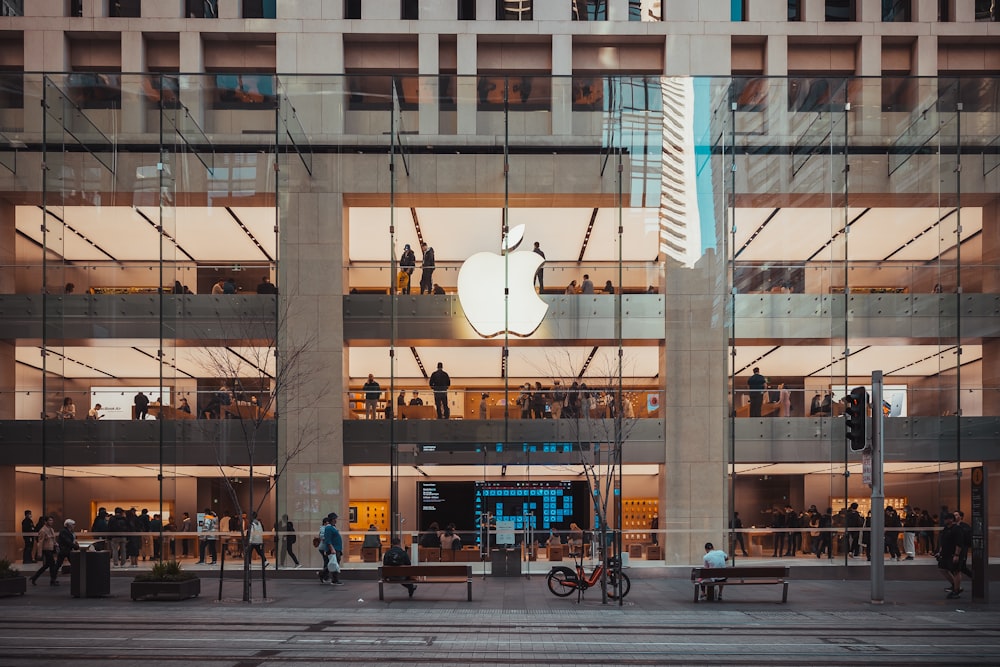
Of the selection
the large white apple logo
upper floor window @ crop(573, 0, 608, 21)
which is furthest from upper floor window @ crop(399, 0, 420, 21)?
the large white apple logo

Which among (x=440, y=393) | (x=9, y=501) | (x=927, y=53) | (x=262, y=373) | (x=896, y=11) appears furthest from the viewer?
(x=896, y=11)

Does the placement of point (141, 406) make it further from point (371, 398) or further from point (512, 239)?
point (512, 239)

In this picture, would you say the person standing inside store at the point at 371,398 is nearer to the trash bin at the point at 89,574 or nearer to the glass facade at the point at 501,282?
the glass facade at the point at 501,282

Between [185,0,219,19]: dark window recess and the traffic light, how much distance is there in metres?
24.1

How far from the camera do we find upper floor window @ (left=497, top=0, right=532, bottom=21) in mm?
32344

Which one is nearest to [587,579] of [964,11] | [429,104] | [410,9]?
[429,104]

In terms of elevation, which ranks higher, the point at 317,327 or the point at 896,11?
the point at 896,11

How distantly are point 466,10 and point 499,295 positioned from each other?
1144 cm

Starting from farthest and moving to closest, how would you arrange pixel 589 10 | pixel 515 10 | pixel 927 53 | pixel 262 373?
pixel 589 10, pixel 515 10, pixel 927 53, pixel 262 373

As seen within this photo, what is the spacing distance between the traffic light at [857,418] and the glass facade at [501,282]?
719cm

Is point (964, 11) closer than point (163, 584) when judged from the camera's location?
No

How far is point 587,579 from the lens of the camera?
68.1ft

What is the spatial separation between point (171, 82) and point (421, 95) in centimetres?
715

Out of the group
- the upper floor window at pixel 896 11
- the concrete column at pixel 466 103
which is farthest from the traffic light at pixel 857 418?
the upper floor window at pixel 896 11
